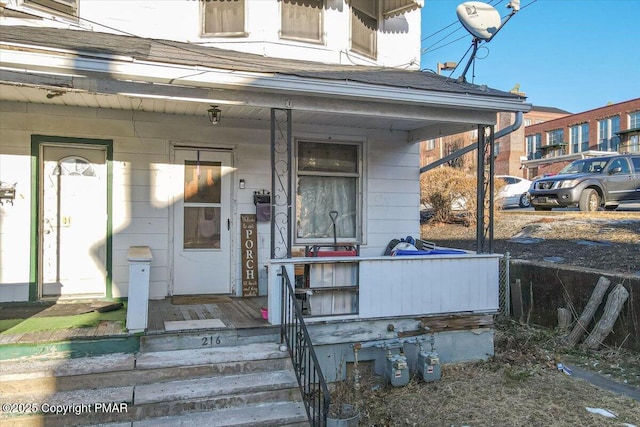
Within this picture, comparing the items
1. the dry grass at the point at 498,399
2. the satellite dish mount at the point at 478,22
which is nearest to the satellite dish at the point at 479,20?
the satellite dish mount at the point at 478,22

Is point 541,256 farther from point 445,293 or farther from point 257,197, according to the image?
point 257,197

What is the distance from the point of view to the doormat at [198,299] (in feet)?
19.8

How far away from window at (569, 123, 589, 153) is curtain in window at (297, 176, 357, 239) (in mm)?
38242

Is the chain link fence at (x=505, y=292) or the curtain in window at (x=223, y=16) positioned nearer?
the curtain in window at (x=223, y=16)

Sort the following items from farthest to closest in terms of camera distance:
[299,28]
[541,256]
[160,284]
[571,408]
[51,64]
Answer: [541,256] < [299,28] < [160,284] < [571,408] < [51,64]

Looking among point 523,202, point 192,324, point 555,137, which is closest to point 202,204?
point 192,324

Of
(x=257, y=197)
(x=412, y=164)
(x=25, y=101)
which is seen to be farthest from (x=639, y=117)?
(x=25, y=101)

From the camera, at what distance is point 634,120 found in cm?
3519

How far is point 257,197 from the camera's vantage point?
22.0 ft

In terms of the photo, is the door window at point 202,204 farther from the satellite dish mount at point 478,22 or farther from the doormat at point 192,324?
the satellite dish mount at point 478,22

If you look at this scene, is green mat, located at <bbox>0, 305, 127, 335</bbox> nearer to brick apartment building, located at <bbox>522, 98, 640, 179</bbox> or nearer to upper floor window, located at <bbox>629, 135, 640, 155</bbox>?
brick apartment building, located at <bbox>522, 98, 640, 179</bbox>

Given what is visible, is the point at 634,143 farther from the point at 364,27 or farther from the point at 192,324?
the point at 192,324

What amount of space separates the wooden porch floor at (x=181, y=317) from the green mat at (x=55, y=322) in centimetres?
11

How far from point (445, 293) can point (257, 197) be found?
2725 mm
